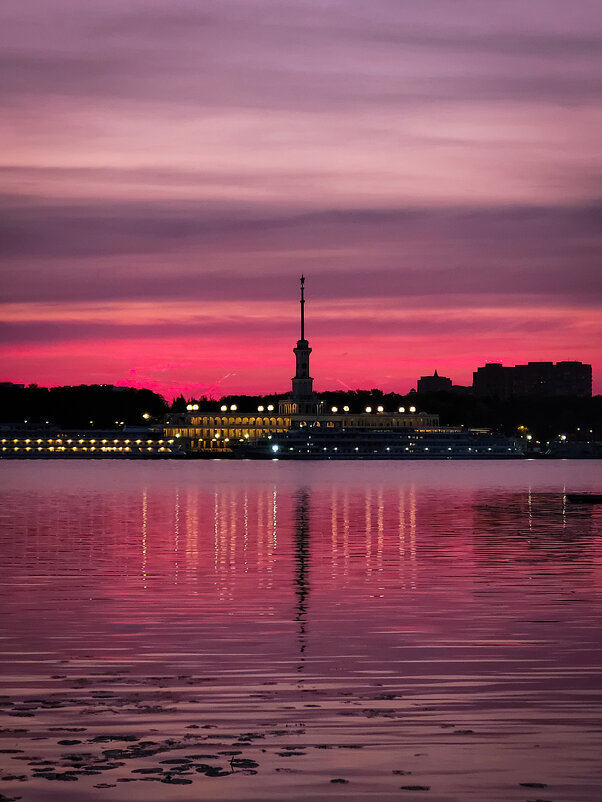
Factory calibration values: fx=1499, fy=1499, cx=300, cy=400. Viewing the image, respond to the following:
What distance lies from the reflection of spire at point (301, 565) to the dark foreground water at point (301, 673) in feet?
0.41

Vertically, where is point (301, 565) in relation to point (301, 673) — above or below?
below

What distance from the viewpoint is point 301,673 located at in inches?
983

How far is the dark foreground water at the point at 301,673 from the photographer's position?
17250mm

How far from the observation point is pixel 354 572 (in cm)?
4706

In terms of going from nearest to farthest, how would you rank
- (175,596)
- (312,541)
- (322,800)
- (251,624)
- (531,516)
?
(322,800), (251,624), (175,596), (312,541), (531,516)

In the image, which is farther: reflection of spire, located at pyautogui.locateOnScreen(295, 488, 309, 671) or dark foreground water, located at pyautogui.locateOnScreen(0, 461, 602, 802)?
reflection of spire, located at pyautogui.locateOnScreen(295, 488, 309, 671)

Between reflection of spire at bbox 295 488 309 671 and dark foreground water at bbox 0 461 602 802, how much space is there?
12 centimetres

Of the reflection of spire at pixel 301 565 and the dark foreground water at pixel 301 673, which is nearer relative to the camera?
the dark foreground water at pixel 301 673

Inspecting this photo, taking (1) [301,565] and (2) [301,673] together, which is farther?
(1) [301,565]

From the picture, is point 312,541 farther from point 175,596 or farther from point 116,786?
point 116,786

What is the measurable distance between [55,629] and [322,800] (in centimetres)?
1602

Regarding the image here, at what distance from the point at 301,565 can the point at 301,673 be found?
975 inches

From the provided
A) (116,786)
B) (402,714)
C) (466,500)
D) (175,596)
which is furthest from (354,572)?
(466,500)

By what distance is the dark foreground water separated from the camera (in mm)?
17250
